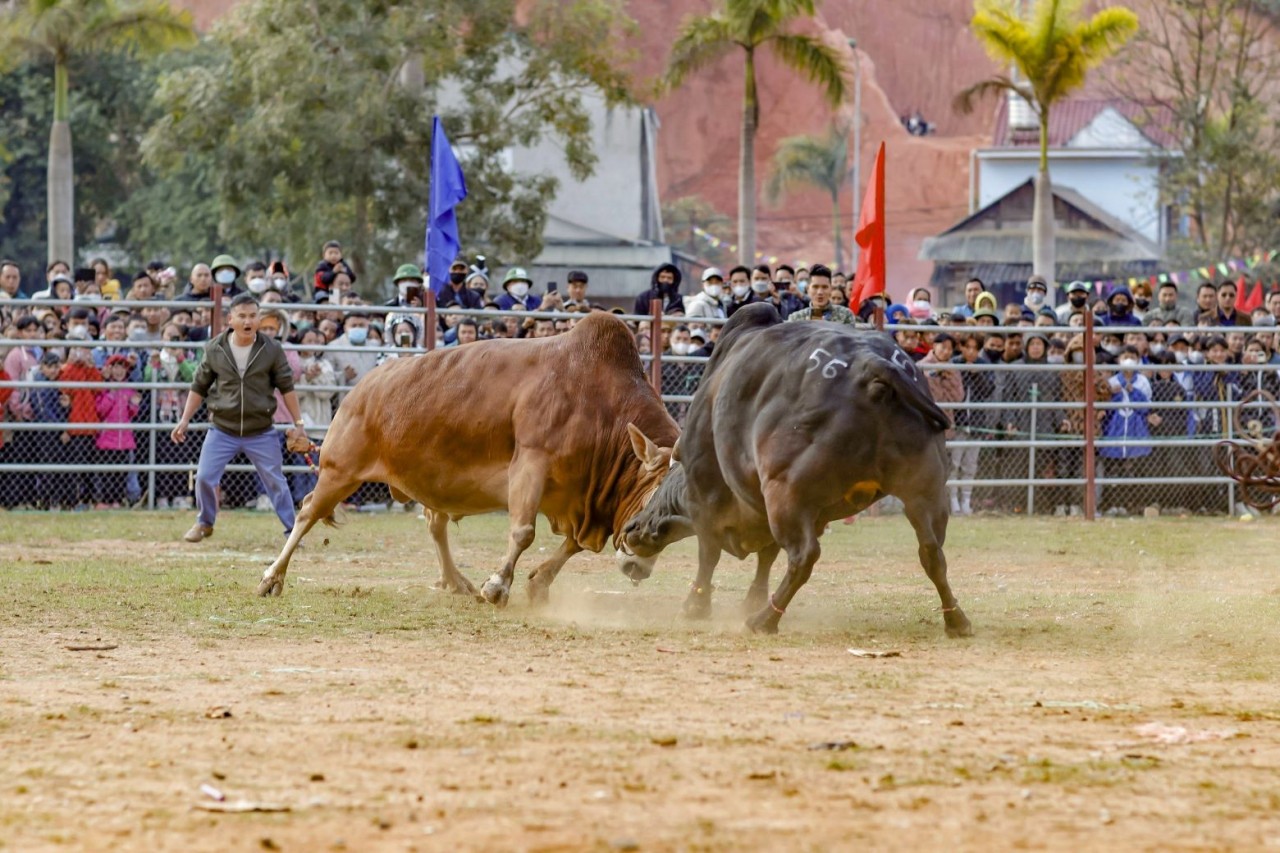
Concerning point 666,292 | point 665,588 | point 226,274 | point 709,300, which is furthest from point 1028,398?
point 226,274

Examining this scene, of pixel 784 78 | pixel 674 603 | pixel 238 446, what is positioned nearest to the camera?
pixel 674 603

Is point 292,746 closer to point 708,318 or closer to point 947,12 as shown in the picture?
point 708,318

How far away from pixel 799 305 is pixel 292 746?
1170cm

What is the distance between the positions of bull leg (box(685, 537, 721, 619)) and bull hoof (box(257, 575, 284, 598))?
244 cm

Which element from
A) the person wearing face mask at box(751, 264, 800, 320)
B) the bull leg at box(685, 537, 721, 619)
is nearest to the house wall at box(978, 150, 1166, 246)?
the person wearing face mask at box(751, 264, 800, 320)

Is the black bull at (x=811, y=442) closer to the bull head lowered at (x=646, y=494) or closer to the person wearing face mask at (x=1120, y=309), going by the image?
the bull head lowered at (x=646, y=494)

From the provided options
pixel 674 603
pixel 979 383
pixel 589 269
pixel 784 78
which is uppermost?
pixel 784 78

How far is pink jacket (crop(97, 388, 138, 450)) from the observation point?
51.9 feet

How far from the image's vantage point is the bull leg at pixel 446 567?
35.7 feet

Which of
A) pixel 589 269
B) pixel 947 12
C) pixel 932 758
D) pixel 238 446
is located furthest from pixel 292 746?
pixel 947 12

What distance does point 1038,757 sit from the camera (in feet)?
18.3

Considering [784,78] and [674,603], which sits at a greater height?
[784,78]

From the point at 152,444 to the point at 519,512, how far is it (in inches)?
270

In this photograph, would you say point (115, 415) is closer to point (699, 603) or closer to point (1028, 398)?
point (699, 603)
